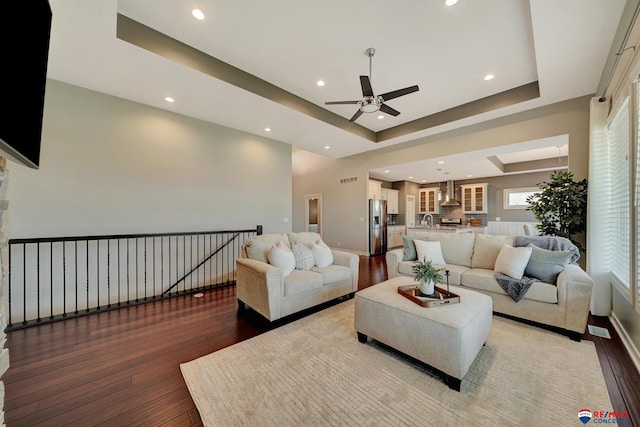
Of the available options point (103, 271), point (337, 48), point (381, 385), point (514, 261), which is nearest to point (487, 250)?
point (514, 261)

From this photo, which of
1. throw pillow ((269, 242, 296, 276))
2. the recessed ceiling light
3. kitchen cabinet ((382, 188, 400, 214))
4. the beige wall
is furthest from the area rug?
kitchen cabinet ((382, 188, 400, 214))

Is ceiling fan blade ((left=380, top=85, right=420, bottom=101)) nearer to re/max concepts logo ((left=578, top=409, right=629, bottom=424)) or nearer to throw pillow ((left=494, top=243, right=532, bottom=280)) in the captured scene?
throw pillow ((left=494, top=243, right=532, bottom=280))

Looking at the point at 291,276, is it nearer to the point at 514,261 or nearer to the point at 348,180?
the point at 514,261

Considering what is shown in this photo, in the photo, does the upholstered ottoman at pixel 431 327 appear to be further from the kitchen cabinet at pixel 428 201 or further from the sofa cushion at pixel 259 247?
the kitchen cabinet at pixel 428 201

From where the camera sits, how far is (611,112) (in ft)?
8.51

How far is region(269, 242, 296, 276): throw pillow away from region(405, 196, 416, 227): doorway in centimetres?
739

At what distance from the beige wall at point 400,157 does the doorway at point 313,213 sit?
0.22 metres

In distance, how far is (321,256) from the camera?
10.9 ft

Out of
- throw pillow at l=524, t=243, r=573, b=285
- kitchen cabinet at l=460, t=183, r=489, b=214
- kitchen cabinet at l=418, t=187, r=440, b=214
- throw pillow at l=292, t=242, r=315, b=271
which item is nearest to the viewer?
throw pillow at l=524, t=243, r=573, b=285

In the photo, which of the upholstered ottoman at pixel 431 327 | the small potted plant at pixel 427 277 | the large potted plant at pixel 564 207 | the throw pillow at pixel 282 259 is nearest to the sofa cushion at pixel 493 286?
the upholstered ottoman at pixel 431 327

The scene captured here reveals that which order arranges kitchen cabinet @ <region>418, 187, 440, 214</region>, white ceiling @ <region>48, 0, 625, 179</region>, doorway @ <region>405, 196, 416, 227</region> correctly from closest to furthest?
1. white ceiling @ <region>48, 0, 625, 179</region>
2. doorway @ <region>405, 196, 416, 227</region>
3. kitchen cabinet @ <region>418, 187, 440, 214</region>

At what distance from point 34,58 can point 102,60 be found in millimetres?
2115

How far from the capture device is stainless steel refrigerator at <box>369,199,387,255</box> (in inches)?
268

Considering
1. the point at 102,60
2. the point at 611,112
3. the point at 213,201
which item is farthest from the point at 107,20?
the point at 611,112
